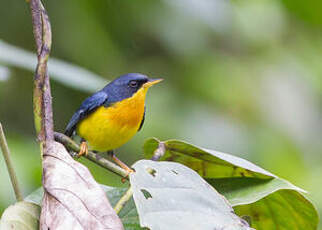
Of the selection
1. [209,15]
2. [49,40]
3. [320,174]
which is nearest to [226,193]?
[49,40]

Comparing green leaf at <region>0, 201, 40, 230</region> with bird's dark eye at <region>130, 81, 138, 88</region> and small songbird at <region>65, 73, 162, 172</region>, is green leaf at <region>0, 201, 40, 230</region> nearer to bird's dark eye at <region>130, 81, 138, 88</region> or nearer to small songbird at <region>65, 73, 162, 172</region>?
small songbird at <region>65, 73, 162, 172</region>

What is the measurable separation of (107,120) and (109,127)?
0.07 metres

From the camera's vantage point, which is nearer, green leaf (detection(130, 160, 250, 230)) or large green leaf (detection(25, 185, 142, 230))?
green leaf (detection(130, 160, 250, 230))

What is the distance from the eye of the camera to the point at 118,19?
199 inches

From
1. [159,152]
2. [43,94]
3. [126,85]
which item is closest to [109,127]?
[126,85]

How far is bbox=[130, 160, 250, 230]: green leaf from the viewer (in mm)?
1487

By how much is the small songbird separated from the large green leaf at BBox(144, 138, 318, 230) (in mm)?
1803

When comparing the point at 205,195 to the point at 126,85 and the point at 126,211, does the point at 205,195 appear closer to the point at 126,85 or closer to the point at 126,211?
the point at 126,211

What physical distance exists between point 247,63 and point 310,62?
889mm

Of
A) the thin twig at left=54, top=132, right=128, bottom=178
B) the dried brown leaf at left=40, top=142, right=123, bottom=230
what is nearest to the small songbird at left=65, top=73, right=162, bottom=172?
the thin twig at left=54, top=132, right=128, bottom=178

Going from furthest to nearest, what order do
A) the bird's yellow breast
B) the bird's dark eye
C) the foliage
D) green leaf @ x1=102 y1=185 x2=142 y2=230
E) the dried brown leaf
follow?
1. the bird's dark eye
2. the bird's yellow breast
3. green leaf @ x1=102 y1=185 x2=142 y2=230
4. the foliage
5. the dried brown leaf

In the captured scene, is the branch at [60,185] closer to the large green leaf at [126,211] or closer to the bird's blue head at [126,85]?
the large green leaf at [126,211]

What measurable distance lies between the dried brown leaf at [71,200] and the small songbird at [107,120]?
7.70 feet

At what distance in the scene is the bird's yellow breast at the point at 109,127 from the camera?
13.2ft
